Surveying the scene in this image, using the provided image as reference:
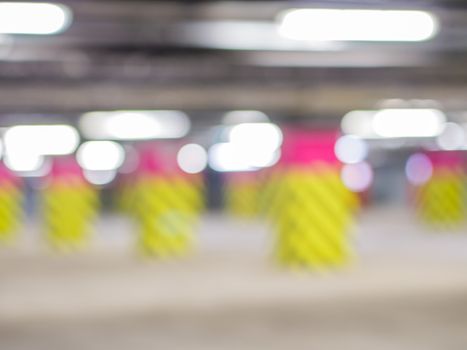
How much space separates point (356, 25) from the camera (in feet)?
34.7

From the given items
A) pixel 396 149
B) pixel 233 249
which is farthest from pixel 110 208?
pixel 233 249

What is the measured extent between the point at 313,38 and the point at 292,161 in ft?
7.90

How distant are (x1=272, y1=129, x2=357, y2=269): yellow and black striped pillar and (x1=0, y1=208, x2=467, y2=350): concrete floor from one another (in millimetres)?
413

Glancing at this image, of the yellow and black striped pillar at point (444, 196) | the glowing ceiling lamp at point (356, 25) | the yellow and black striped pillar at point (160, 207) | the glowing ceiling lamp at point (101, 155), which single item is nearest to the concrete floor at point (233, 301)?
the yellow and black striped pillar at point (160, 207)

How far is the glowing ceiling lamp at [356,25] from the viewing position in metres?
10.1

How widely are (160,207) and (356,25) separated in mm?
6440

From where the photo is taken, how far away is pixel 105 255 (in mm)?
17219

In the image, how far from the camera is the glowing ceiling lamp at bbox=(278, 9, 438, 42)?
10148 millimetres

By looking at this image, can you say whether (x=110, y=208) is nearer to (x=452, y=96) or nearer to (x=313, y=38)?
(x=452, y=96)

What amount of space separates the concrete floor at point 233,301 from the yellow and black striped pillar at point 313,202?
1.35 feet

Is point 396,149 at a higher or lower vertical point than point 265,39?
higher

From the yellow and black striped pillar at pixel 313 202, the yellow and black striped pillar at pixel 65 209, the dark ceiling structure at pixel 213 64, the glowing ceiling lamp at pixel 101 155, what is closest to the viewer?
the dark ceiling structure at pixel 213 64

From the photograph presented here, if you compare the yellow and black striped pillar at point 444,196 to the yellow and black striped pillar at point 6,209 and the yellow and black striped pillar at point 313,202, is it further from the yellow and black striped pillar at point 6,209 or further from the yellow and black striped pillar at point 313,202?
the yellow and black striped pillar at point 6,209

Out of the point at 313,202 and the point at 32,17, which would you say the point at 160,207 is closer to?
the point at 313,202
